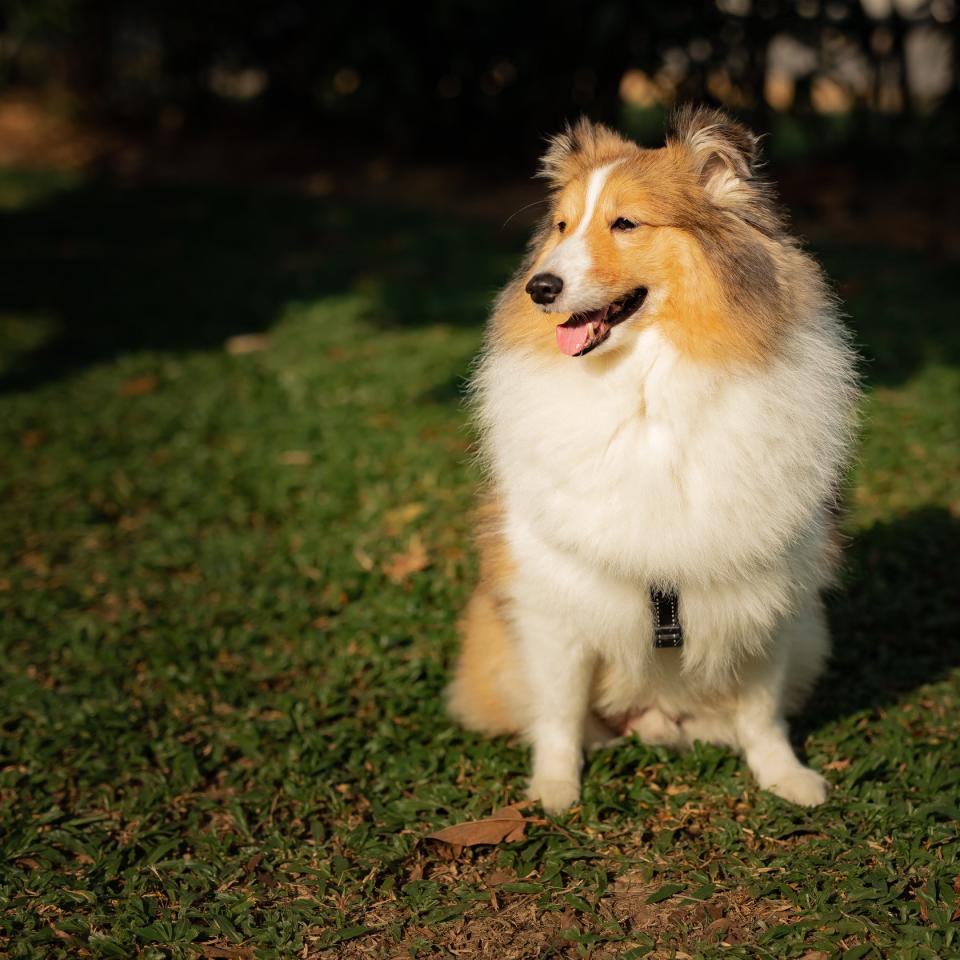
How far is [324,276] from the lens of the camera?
9.41m

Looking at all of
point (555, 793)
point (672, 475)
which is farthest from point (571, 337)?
point (555, 793)

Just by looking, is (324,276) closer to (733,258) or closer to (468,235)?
(468,235)

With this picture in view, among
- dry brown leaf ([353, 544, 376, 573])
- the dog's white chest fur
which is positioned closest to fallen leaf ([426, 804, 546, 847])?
the dog's white chest fur

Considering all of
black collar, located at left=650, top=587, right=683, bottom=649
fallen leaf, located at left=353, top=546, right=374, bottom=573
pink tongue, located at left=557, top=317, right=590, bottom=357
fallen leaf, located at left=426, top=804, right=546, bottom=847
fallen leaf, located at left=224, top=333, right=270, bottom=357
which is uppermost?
pink tongue, located at left=557, top=317, right=590, bottom=357

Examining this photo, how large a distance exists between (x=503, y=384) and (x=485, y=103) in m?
10.4

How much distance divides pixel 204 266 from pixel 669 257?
7845 millimetres

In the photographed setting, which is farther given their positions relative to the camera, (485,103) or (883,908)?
(485,103)

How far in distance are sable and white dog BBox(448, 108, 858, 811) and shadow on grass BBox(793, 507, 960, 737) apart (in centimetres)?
72

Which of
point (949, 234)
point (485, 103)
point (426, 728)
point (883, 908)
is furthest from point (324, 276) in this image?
point (883, 908)

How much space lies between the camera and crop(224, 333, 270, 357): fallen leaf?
7.70 meters

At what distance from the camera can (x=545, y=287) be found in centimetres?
267

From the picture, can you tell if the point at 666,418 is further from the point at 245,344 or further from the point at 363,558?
the point at 245,344

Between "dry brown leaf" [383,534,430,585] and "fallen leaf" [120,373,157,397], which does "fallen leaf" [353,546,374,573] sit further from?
"fallen leaf" [120,373,157,397]

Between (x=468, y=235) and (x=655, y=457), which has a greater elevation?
(x=655, y=457)
